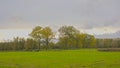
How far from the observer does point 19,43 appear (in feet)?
440

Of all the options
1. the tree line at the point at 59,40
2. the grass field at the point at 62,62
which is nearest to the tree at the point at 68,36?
the tree line at the point at 59,40

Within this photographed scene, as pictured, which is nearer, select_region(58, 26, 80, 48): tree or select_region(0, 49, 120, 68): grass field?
select_region(0, 49, 120, 68): grass field

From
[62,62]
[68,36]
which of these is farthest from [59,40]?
[62,62]

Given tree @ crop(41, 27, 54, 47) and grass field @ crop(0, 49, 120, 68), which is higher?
tree @ crop(41, 27, 54, 47)

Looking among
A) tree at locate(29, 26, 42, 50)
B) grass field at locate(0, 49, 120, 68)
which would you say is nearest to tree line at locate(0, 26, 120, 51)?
tree at locate(29, 26, 42, 50)

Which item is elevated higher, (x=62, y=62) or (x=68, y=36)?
(x=68, y=36)

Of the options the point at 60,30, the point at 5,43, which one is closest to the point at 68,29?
the point at 60,30

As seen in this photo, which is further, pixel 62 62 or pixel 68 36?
pixel 68 36

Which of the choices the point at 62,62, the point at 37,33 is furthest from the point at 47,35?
the point at 62,62

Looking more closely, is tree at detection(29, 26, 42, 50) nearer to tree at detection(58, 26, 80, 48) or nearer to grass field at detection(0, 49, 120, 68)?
tree at detection(58, 26, 80, 48)

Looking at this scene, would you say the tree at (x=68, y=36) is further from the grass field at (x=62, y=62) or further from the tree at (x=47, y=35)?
the grass field at (x=62, y=62)

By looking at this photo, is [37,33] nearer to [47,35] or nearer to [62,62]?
[47,35]

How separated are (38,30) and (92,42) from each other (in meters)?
25.7

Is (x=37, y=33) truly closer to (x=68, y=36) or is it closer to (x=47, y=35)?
(x=47, y=35)
